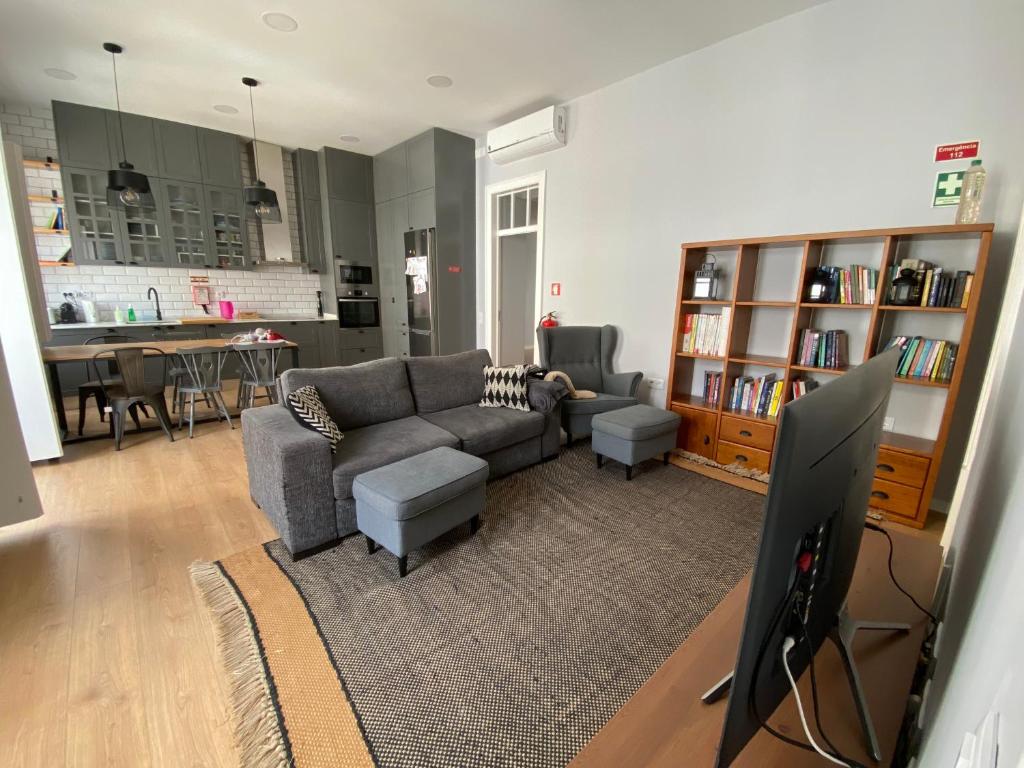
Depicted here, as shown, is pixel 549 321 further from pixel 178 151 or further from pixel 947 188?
pixel 178 151

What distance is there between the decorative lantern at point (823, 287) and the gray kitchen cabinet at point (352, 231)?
5.14 meters

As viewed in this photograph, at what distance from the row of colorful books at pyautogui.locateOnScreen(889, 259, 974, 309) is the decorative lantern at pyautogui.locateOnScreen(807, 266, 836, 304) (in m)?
0.29

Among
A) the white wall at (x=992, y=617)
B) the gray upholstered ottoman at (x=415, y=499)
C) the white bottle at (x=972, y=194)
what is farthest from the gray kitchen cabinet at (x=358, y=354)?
the white wall at (x=992, y=617)

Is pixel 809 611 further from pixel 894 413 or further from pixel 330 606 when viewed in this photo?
pixel 894 413

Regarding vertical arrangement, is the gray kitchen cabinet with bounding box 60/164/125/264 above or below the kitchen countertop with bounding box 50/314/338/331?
above

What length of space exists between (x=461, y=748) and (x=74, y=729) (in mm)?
1168

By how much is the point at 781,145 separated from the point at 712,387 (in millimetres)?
1671

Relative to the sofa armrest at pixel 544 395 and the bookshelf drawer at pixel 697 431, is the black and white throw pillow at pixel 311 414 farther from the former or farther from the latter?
the bookshelf drawer at pixel 697 431

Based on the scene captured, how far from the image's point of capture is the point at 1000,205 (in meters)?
2.24

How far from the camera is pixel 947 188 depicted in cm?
→ 237

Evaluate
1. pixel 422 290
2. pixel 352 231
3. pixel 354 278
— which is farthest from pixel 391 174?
pixel 422 290

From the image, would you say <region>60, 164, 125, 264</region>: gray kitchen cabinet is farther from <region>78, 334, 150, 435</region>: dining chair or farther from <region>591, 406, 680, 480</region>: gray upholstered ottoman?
<region>591, 406, 680, 480</region>: gray upholstered ottoman

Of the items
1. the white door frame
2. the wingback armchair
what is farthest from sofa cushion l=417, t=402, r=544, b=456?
the white door frame

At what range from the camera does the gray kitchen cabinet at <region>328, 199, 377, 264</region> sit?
5.74 meters
